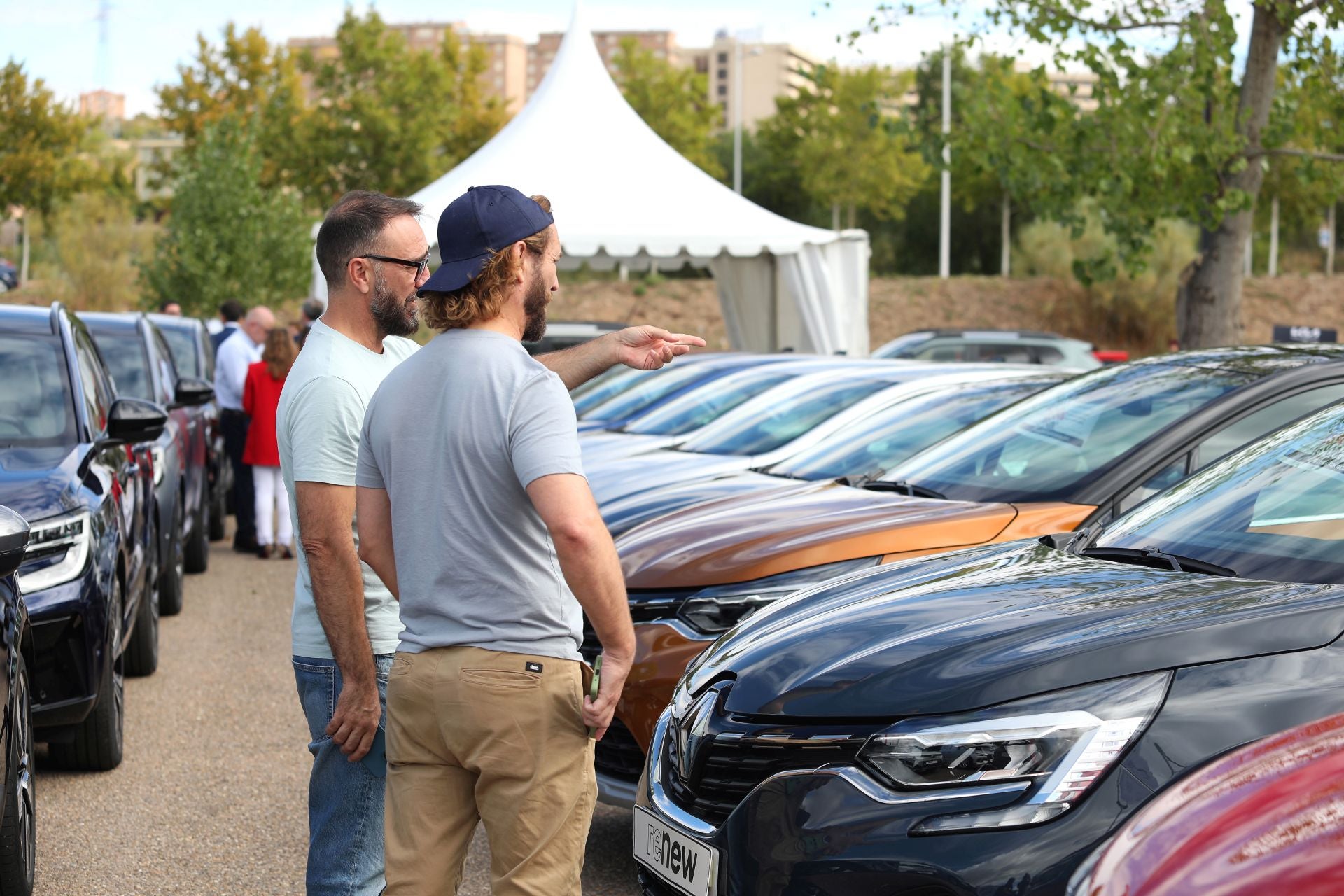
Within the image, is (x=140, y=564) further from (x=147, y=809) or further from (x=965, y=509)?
(x=965, y=509)

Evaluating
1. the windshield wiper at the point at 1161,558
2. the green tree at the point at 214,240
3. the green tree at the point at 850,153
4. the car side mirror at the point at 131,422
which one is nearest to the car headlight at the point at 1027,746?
the windshield wiper at the point at 1161,558

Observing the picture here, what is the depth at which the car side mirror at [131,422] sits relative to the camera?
20.4ft

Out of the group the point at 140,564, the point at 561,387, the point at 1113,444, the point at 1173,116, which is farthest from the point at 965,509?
the point at 1173,116

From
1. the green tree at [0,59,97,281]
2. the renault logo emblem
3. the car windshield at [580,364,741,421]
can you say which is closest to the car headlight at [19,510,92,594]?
the renault logo emblem

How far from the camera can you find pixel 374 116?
40.0m

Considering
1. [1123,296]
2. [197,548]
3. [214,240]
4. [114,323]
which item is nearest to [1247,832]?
[197,548]

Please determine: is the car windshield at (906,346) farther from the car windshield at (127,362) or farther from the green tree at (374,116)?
the green tree at (374,116)

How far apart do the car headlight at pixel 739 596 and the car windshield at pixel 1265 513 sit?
929 mm

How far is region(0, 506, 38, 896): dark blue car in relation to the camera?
11.5ft

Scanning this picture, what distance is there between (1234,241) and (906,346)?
305 inches

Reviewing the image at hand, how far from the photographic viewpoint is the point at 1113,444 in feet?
16.5

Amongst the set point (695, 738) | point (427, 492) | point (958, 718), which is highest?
point (427, 492)

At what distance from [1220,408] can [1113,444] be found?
0.38m

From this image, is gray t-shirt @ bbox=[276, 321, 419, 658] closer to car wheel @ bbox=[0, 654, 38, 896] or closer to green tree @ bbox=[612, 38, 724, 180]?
car wheel @ bbox=[0, 654, 38, 896]
